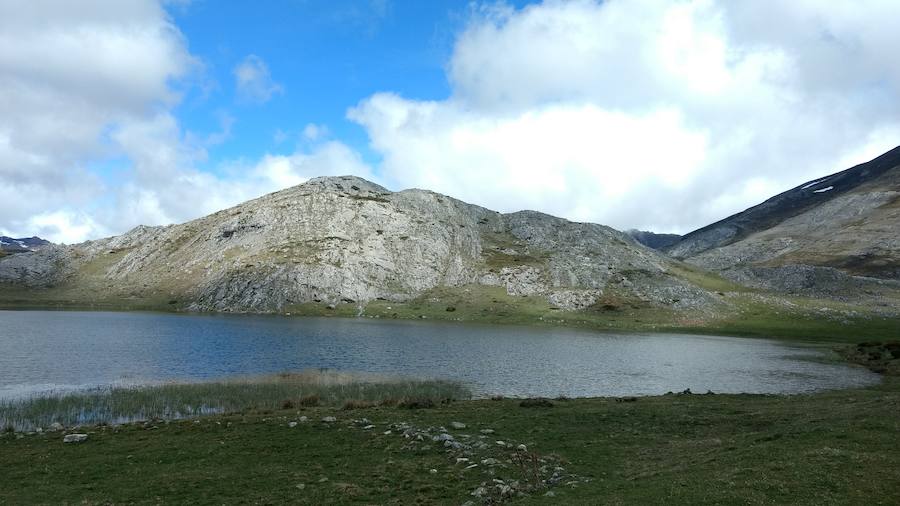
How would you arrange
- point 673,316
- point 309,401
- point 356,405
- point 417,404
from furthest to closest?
1. point 673,316
2. point 309,401
3. point 417,404
4. point 356,405

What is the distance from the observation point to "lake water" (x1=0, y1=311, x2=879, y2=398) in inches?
2498

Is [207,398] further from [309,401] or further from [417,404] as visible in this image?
[417,404]

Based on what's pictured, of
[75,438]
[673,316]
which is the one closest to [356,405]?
[75,438]

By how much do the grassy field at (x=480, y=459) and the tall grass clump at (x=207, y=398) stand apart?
18.8 ft

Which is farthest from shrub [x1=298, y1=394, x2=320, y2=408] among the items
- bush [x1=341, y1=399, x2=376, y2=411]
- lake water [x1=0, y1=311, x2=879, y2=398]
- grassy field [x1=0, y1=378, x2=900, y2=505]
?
lake water [x1=0, y1=311, x2=879, y2=398]

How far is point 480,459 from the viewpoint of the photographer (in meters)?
28.7

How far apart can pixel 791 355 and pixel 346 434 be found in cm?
10389


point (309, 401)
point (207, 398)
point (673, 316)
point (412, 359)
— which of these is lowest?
point (309, 401)

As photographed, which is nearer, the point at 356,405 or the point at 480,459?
the point at 480,459

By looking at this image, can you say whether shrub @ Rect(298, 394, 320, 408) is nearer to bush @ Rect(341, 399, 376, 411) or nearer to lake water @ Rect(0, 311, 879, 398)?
bush @ Rect(341, 399, 376, 411)

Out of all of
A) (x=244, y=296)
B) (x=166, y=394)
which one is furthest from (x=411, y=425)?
(x=244, y=296)

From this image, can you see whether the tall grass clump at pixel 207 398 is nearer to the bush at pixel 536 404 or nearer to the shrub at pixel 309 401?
the shrub at pixel 309 401

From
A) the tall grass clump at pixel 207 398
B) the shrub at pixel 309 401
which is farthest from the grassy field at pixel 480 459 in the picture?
the tall grass clump at pixel 207 398

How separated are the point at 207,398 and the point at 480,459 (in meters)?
31.8
